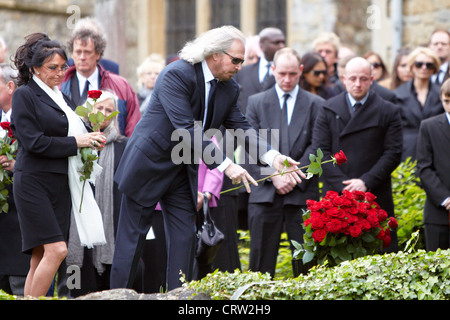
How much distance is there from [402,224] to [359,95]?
128 cm

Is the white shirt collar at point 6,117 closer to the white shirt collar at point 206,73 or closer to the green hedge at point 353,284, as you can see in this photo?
the white shirt collar at point 206,73

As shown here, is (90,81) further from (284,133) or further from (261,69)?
(261,69)

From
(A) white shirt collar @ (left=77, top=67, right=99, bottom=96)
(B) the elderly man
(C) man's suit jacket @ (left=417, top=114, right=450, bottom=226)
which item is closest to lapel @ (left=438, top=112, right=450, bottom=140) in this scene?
(C) man's suit jacket @ (left=417, top=114, right=450, bottom=226)

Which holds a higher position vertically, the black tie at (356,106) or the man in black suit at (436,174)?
the black tie at (356,106)

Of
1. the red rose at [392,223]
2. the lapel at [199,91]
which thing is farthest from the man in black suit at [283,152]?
the lapel at [199,91]

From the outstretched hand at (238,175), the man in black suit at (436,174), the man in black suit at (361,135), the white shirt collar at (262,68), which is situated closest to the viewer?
the outstretched hand at (238,175)

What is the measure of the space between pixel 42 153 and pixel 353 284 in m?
2.31

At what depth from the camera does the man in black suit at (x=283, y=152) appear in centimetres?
724

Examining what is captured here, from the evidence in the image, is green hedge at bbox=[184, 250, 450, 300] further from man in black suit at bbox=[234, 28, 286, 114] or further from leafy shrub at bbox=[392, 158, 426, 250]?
man in black suit at bbox=[234, 28, 286, 114]

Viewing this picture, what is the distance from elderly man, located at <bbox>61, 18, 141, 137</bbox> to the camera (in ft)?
24.0

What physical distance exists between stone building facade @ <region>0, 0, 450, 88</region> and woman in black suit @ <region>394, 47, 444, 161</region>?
3.01m

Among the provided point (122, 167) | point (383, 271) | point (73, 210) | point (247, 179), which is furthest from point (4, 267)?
point (383, 271)

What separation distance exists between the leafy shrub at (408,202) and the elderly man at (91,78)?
8.74ft

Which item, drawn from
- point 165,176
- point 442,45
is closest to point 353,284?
point 165,176
